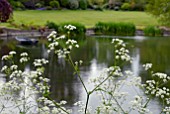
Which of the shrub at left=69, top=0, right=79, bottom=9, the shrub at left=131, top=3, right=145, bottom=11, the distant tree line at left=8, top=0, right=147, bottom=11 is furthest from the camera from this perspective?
the shrub at left=131, top=3, right=145, bottom=11

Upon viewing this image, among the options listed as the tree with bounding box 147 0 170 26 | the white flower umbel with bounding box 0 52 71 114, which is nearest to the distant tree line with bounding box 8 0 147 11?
the tree with bounding box 147 0 170 26

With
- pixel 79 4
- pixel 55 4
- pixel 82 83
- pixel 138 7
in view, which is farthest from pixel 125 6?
pixel 82 83

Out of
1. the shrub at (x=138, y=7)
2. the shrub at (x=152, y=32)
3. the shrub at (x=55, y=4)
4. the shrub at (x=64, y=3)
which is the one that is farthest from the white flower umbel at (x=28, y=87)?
the shrub at (x=138, y=7)

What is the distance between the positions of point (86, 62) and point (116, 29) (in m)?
17.0

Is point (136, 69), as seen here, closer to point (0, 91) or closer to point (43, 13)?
point (0, 91)

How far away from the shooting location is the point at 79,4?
50844 millimetres

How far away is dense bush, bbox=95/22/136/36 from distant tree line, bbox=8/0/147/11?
13283 mm

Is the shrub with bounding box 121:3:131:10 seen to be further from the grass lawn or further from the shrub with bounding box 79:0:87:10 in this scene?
the grass lawn

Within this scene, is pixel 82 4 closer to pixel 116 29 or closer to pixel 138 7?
pixel 138 7

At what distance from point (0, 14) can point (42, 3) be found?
128 ft

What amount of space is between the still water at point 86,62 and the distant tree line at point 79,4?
2272 centimetres

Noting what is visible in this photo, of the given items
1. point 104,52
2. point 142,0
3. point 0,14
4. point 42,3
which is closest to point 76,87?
point 0,14

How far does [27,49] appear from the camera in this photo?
22.0 m

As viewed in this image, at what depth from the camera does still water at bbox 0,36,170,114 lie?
36.6 feet
